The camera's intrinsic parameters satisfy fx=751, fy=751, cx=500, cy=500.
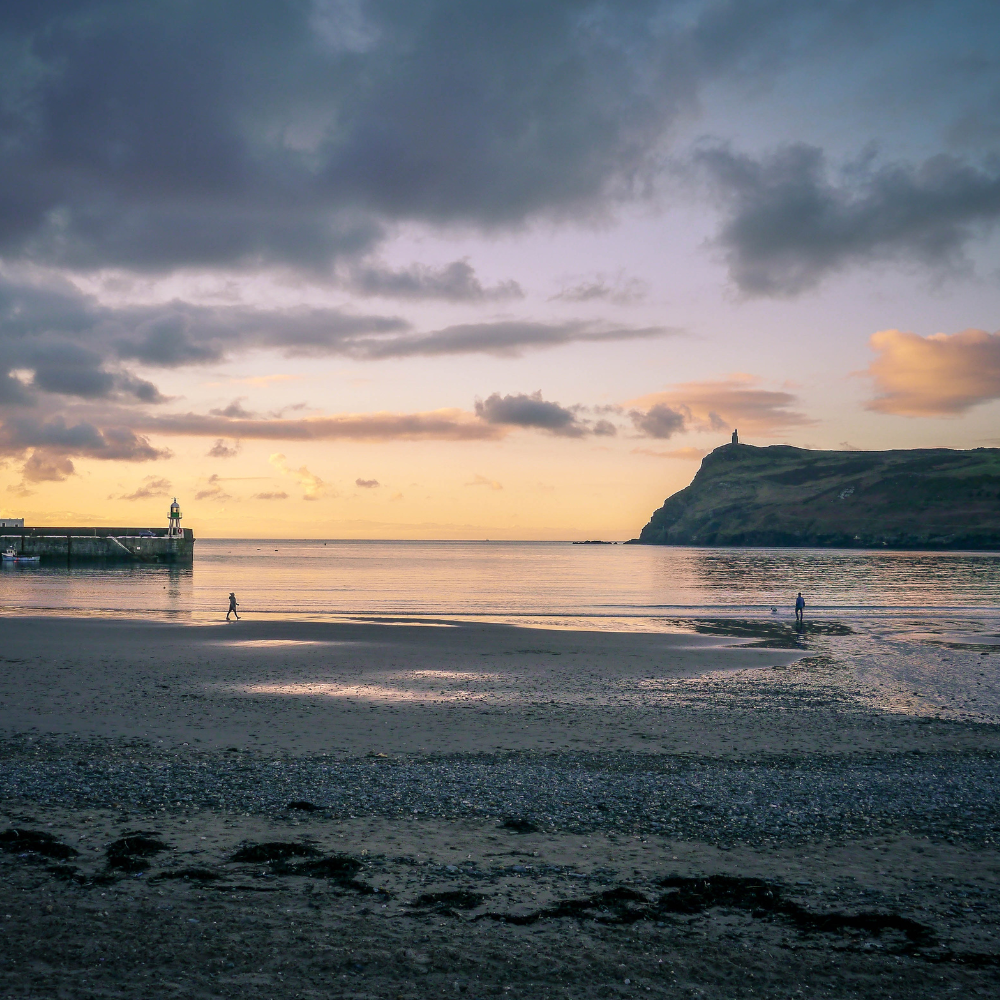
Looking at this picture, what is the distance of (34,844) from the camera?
10055mm

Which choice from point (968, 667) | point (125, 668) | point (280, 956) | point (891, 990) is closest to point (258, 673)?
point (125, 668)

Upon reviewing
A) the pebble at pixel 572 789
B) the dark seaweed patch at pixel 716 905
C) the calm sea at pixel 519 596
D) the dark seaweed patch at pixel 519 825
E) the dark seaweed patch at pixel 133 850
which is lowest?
the calm sea at pixel 519 596

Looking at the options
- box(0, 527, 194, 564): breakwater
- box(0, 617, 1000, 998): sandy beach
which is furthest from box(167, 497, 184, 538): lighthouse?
box(0, 617, 1000, 998): sandy beach

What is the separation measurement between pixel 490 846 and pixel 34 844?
241 inches

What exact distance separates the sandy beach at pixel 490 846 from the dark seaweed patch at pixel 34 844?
49mm

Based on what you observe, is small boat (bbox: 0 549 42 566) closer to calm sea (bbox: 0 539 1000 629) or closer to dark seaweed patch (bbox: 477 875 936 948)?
calm sea (bbox: 0 539 1000 629)

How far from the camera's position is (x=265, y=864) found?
9719 millimetres

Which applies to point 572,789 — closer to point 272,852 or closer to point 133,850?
point 272,852

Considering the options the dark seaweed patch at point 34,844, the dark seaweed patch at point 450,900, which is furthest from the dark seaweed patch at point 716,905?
the dark seaweed patch at point 34,844

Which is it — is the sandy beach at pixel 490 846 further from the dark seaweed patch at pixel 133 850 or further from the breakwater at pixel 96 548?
the breakwater at pixel 96 548

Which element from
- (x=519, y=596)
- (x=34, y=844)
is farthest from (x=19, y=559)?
(x=34, y=844)

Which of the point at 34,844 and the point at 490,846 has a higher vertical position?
the point at 34,844

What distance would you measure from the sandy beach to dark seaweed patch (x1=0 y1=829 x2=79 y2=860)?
0.05 metres

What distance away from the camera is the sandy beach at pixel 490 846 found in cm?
741
